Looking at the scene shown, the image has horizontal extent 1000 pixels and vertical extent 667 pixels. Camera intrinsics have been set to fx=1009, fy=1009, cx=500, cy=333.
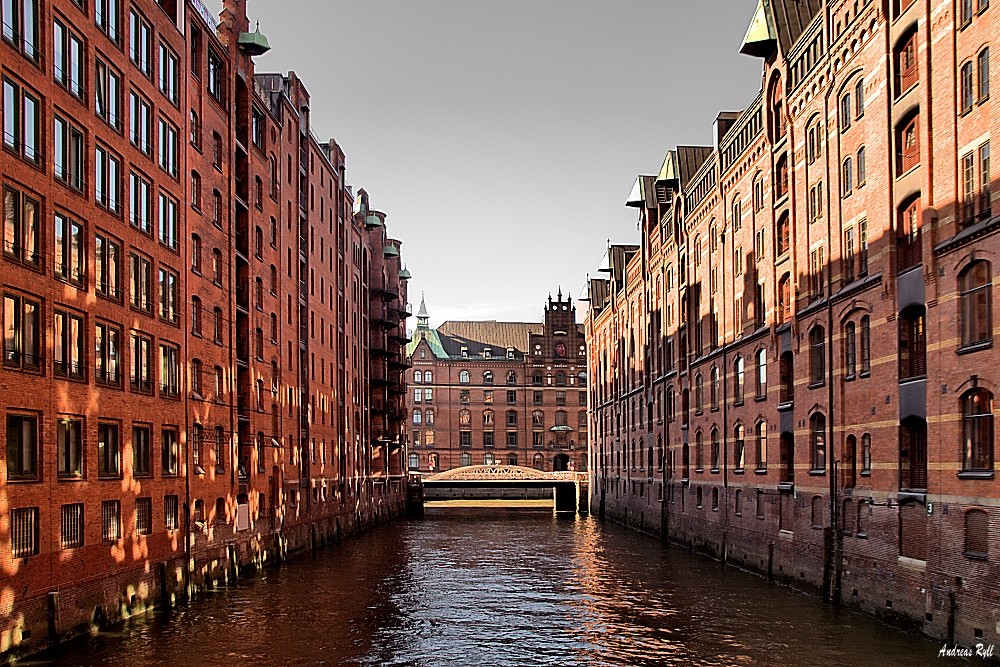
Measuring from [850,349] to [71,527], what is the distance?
23.4 m

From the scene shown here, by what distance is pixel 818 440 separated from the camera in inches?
1358

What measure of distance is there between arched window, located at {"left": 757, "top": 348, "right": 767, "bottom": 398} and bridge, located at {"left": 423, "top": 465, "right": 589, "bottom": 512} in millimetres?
50037

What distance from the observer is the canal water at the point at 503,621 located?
82.4ft

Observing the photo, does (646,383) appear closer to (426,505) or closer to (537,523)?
(537,523)

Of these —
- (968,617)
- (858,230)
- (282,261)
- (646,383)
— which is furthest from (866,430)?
(646,383)

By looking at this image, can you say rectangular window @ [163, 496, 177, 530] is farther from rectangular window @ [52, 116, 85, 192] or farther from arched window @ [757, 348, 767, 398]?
arched window @ [757, 348, 767, 398]

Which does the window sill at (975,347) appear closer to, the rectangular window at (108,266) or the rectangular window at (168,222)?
the rectangular window at (108,266)

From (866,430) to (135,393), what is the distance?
22172 millimetres

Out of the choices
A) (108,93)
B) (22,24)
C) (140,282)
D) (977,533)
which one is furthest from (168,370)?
(977,533)

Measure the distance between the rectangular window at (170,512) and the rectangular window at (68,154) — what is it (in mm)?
11163

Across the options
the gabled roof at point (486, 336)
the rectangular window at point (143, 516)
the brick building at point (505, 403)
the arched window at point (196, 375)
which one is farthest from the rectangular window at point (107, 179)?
the gabled roof at point (486, 336)

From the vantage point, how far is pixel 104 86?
1160 inches

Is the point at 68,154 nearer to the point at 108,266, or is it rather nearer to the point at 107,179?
the point at 107,179

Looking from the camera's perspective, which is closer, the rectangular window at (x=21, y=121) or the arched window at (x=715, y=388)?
the rectangular window at (x=21, y=121)
